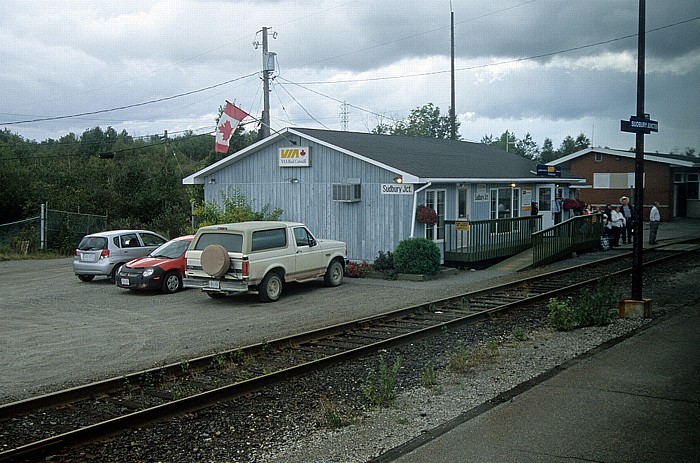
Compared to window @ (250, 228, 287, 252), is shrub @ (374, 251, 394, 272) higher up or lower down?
lower down

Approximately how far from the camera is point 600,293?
45.5 ft

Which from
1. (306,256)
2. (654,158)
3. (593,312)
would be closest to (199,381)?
(593,312)

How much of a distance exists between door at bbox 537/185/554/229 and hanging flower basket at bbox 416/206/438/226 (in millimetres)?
9284

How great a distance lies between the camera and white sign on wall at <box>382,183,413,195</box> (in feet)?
70.9

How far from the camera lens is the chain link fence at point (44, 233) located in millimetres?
29062

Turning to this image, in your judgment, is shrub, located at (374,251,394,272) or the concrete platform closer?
the concrete platform

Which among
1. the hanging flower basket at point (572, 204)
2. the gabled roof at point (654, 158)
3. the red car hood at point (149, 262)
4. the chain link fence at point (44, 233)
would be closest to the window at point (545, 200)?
the hanging flower basket at point (572, 204)

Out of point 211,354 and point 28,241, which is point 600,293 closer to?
point 211,354

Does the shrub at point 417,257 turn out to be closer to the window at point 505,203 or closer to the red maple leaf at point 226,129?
the window at point 505,203

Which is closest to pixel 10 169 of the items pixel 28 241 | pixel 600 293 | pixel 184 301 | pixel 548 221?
pixel 28 241

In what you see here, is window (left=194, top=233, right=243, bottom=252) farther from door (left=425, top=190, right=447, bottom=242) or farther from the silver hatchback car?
door (left=425, top=190, right=447, bottom=242)

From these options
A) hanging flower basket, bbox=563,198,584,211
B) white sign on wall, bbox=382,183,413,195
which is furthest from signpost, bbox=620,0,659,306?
hanging flower basket, bbox=563,198,584,211

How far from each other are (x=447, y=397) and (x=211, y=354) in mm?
4127

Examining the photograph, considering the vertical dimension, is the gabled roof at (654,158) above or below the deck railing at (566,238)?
above
